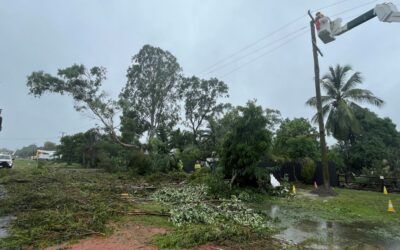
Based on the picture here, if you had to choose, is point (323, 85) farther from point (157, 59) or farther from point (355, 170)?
point (157, 59)

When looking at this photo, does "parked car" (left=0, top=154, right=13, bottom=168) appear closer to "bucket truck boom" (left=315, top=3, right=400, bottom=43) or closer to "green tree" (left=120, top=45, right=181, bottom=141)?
"green tree" (left=120, top=45, right=181, bottom=141)

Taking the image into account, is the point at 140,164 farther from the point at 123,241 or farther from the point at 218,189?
the point at 123,241

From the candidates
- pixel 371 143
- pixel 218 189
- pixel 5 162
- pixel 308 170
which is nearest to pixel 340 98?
pixel 371 143

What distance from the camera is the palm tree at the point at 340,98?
23547 mm

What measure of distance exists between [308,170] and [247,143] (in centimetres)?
554

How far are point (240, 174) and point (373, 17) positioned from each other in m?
8.87

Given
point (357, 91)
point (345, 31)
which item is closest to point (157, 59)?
point (357, 91)

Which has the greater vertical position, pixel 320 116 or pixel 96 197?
pixel 320 116

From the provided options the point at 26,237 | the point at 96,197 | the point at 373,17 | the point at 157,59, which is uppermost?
the point at 157,59

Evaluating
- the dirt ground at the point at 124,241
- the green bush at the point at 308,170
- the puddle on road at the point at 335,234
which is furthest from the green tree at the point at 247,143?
the dirt ground at the point at 124,241

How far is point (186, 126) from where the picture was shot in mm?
39438

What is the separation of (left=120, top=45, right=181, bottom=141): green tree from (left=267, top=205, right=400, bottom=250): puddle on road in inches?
1127

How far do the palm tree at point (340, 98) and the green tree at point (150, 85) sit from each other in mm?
18288

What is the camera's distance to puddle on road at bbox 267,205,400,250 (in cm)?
688
